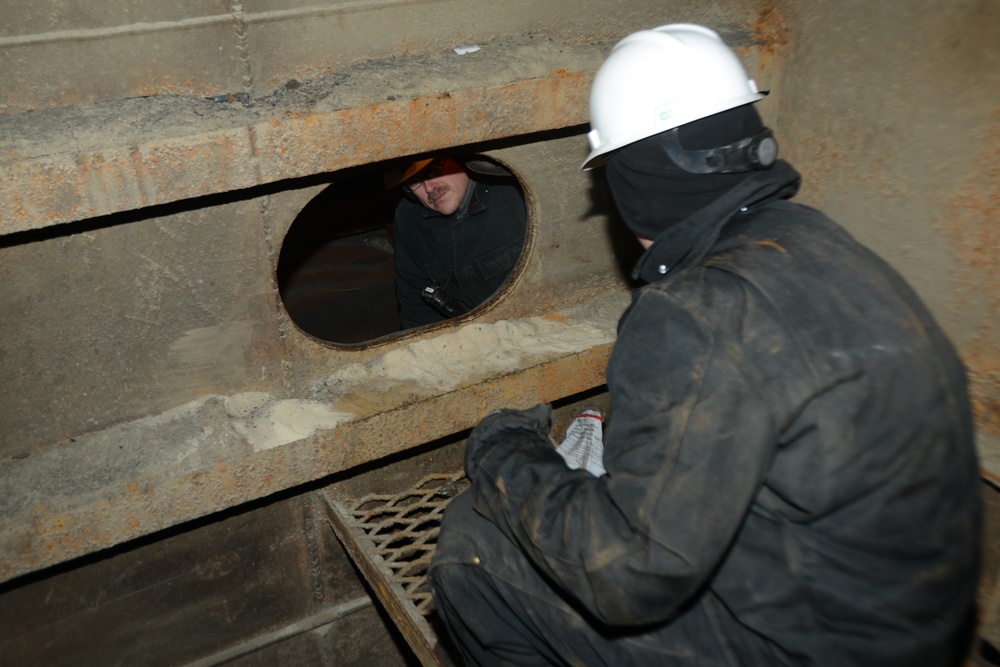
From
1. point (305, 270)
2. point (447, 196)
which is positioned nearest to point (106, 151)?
point (447, 196)

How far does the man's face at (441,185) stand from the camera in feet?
14.0

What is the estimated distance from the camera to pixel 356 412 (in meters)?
3.05

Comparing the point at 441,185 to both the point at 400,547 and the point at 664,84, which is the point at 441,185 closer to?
the point at 400,547

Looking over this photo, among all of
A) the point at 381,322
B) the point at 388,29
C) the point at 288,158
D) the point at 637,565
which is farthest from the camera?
the point at 381,322

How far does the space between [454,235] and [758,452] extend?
3.08 m

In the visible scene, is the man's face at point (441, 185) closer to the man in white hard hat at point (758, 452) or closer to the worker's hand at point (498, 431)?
the worker's hand at point (498, 431)

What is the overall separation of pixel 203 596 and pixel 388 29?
241 cm

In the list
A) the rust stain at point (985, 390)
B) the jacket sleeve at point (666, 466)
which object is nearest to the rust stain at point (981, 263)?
the rust stain at point (985, 390)

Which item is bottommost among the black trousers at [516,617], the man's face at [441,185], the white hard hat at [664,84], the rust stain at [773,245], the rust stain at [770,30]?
the black trousers at [516,617]

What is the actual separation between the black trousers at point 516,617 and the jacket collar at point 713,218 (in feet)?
2.88

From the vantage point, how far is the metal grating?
9.14 feet

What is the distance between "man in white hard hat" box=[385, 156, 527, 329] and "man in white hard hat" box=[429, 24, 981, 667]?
2232 millimetres

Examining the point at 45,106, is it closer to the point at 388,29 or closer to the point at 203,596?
the point at 388,29

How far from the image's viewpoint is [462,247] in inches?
180
